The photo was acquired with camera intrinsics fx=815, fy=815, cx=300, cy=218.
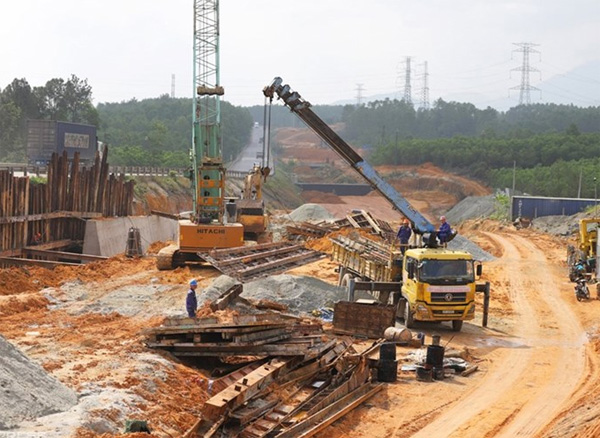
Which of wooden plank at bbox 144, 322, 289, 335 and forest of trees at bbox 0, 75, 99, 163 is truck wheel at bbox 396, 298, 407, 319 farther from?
forest of trees at bbox 0, 75, 99, 163

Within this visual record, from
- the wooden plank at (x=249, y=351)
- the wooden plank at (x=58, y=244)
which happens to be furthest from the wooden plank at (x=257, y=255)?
the wooden plank at (x=58, y=244)

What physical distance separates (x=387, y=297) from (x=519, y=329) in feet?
13.4

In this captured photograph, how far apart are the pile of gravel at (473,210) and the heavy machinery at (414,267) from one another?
54.8 metres

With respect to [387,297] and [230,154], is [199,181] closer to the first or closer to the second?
[387,297]

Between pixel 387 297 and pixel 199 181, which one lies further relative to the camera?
pixel 199 181

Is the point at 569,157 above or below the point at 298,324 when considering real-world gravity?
above

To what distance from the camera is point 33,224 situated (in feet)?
111

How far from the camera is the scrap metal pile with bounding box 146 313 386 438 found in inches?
552

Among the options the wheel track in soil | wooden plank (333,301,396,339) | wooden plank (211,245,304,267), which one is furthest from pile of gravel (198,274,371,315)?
the wheel track in soil

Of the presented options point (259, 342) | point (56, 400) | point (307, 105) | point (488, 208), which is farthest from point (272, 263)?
point (488, 208)

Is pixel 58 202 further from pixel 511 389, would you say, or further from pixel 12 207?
pixel 511 389

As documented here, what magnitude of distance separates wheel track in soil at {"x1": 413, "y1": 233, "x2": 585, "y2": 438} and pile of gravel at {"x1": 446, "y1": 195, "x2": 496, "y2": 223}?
162ft

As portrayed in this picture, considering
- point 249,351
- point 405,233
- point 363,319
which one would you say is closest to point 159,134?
point 405,233

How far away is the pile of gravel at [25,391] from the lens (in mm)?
11852
